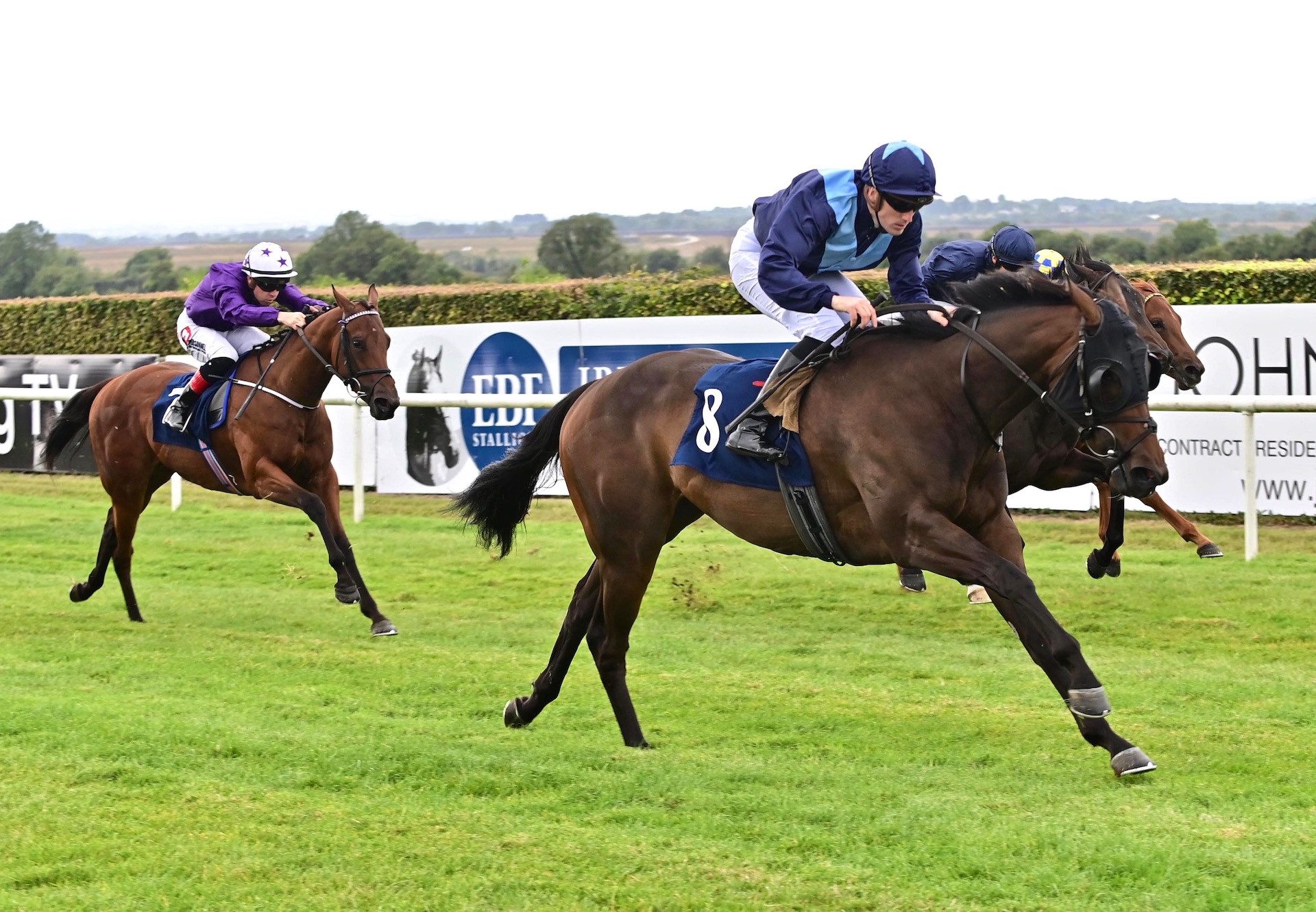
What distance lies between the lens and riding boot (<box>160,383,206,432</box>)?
7.73 metres

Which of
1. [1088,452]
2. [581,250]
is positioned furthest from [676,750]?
[581,250]

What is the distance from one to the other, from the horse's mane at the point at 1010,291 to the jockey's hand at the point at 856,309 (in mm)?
285

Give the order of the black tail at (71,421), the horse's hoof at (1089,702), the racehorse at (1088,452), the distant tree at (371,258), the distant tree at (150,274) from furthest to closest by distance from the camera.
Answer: the distant tree at (150,274) < the distant tree at (371,258) < the black tail at (71,421) < the racehorse at (1088,452) < the horse's hoof at (1089,702)

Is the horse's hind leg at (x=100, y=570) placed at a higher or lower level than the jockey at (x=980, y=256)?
lower

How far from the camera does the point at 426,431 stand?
1180 centimetres

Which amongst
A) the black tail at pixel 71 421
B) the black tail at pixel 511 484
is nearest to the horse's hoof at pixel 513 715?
the black tail at pixel 511 484

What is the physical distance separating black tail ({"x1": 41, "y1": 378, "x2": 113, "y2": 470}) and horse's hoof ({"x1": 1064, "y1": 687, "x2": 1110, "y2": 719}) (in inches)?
242

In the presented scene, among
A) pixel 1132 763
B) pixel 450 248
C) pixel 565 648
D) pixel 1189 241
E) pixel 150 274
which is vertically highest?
pixel 450 248

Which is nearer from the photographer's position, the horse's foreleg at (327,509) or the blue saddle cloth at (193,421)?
the horse's foreleg at (327,509)

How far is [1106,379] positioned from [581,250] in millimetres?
16551

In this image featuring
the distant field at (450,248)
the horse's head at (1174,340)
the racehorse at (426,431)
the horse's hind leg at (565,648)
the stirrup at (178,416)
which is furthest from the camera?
the distant field at (450,248)

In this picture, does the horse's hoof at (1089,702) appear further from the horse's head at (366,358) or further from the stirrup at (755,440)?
the horse's head at (366,358)

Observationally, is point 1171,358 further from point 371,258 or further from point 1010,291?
point 371,258

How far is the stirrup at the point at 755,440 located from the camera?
4531mm
